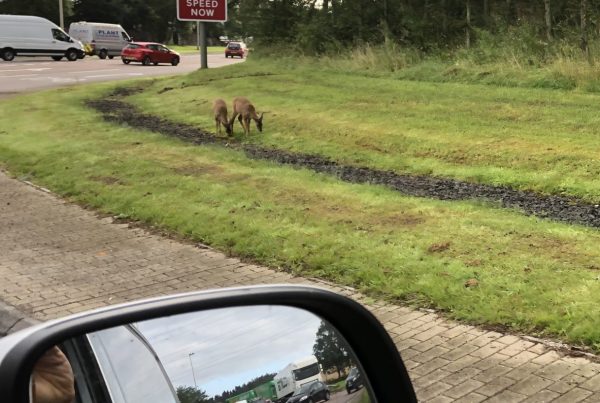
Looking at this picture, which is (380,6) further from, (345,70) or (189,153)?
(189,153)

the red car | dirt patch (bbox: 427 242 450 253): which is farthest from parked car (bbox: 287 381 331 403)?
the red car

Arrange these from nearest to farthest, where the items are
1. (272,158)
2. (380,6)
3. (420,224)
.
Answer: (420,224)
(272,158)
(380,6)

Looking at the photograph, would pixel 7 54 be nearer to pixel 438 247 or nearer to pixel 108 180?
pixel 108 180

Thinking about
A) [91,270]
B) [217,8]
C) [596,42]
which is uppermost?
[217,8]

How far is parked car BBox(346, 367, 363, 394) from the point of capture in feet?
6.28

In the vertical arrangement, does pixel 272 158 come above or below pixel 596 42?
below

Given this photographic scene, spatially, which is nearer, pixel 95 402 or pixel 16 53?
pixel 95 402

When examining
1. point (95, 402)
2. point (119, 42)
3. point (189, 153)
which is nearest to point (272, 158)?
point (189, 153)

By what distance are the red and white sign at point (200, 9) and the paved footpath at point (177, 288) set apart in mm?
16091

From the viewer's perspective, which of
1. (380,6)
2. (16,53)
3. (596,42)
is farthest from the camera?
(16,53)

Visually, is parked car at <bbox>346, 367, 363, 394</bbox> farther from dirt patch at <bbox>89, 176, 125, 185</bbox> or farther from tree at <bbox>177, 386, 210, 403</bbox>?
dirt patch at <bbox>89, 176, 125, 185</bbox>

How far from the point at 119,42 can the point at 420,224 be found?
52.3m

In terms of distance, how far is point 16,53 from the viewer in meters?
43.9

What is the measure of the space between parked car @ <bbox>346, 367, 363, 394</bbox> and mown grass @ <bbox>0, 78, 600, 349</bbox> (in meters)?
2.87
